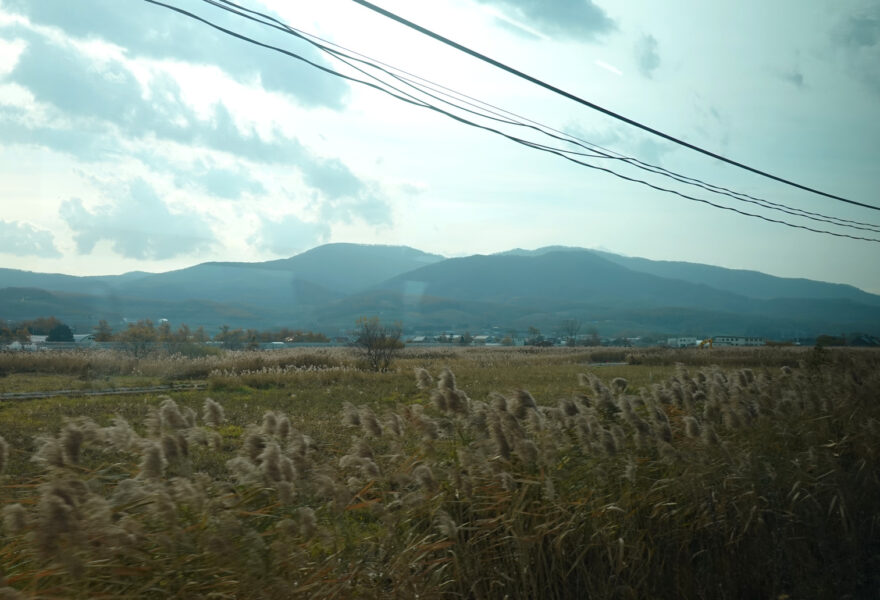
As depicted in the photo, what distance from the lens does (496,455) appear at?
454cm

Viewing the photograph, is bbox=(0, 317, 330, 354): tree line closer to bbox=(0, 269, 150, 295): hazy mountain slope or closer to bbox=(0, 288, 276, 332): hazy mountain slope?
bbox=(0, 288, 276, 332): hazy mountain slope

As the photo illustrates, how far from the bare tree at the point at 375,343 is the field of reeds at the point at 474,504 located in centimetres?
2029

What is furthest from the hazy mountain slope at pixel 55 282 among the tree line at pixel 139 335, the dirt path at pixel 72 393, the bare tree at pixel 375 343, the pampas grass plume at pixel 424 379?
the pampas grass plume at pixel 424 379

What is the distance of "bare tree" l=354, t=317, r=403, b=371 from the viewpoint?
28125mm

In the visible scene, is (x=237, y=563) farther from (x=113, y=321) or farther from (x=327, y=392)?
(x=113, y=321)

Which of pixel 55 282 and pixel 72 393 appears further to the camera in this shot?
pixel 55 282

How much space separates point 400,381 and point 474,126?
13811 mm

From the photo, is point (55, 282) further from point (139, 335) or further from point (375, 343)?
point (375, 343)

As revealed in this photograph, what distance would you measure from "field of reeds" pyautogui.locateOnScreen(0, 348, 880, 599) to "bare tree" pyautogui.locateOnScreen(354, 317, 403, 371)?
20295 millimetres

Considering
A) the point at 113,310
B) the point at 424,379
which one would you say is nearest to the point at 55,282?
the point at 113,310

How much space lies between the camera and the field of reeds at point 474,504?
2.84 m

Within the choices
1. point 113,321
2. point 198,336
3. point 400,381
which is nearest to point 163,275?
point 113,321

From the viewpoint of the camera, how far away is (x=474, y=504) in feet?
14.8

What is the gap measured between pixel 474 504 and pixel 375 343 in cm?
2403
